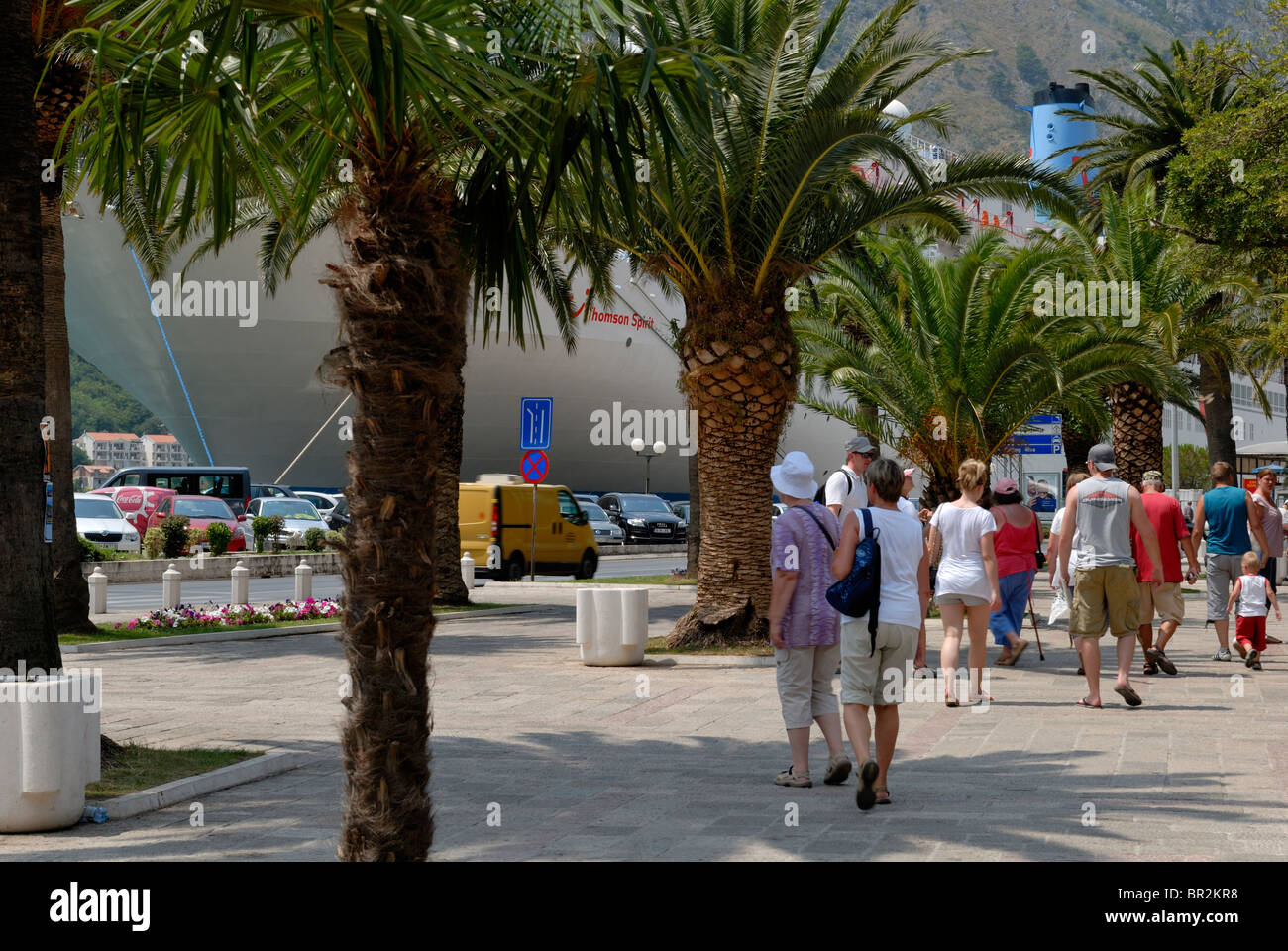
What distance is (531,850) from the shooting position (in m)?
5.82

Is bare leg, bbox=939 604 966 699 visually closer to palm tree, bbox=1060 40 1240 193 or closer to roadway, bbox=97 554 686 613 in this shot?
roadway, bbox=97 554 686 613

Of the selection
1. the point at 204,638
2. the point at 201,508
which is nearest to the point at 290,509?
the point at 201,508

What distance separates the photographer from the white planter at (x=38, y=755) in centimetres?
628

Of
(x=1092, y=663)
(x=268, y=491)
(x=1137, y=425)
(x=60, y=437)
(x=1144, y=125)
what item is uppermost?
(x=1144, y=125)

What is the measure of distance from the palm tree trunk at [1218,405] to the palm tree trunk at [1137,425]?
3606 mm

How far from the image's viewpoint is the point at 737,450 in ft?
46.0

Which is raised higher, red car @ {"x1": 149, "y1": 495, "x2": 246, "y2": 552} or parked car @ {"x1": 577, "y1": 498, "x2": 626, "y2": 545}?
red car @ {"x1": 149, "y1": 495, "x2": 246, "y2": 552}

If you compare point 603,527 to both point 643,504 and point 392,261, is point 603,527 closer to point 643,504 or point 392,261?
point 643,504

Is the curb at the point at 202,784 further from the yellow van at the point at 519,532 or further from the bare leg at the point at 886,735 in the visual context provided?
the yellow van at the point at 519,532

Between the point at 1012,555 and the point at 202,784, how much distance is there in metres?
7.94

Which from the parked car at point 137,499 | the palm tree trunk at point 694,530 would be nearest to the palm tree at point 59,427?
the palm tree trunk at point 694,530

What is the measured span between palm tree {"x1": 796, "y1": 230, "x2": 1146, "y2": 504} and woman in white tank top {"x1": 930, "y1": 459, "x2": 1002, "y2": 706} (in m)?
8.37

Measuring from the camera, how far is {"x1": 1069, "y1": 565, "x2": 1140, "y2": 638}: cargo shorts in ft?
32.4

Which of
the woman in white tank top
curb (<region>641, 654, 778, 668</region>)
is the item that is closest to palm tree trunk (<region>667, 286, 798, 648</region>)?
curb (<region>641, 654, 778, 668</region>)
